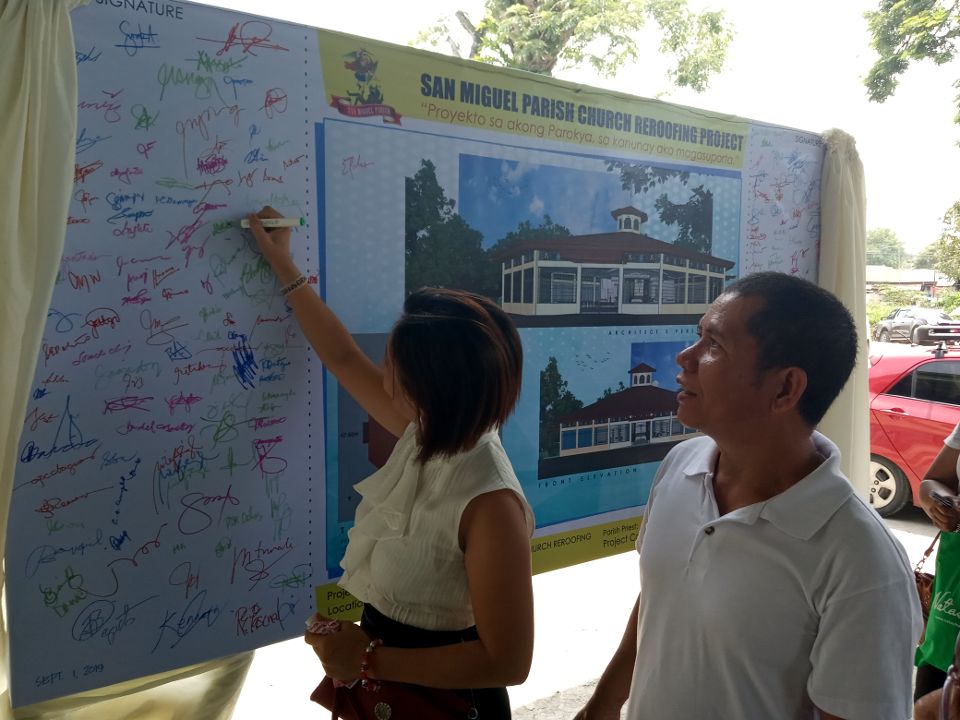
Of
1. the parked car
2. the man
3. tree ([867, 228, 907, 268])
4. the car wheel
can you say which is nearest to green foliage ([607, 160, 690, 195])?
the man

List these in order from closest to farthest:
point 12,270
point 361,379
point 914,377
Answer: point 12,270
point 361,379
point 914,377

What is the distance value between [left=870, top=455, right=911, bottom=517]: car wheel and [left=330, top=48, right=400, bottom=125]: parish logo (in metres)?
5.32

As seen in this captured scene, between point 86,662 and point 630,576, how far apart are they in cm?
385

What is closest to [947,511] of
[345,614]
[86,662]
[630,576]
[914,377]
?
[345,614]

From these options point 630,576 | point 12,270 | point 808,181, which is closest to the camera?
point 12,270

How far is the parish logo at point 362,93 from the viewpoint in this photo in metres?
2.08

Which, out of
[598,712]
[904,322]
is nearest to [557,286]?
[598,712]

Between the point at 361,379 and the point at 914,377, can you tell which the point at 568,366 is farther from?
the point at 914,377

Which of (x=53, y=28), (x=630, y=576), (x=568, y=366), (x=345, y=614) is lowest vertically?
(x=630, y=576)

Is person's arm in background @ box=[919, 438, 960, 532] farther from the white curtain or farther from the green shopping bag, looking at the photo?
the white curtain

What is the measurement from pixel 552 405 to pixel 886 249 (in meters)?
35.6

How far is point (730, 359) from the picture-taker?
1371 millimetres

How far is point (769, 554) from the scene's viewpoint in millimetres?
1233

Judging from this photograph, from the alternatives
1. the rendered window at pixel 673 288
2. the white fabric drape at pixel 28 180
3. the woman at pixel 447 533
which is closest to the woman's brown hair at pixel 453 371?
the woman at pixel 447 533
